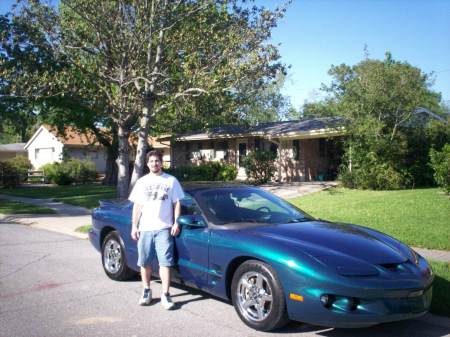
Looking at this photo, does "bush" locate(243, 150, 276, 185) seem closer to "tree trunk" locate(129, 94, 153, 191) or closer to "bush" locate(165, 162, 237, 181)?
"bush" locate(165, 162, 237, 181)

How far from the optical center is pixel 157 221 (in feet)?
17.6

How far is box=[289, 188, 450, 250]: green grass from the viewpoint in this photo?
29.1 ft

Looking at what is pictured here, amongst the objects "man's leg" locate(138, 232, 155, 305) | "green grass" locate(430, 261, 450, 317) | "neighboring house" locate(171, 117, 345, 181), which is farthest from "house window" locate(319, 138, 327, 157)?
"man's leg" locate(138, 232, 155, 305)

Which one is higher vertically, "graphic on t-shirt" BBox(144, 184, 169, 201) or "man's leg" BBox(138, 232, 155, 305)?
"graphic on t-shirt" BBox(144, 184, 169, 201)

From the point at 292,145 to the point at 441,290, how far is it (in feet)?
61.9

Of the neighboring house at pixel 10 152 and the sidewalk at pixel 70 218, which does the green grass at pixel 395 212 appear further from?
the neighboring house at pixel 10 152

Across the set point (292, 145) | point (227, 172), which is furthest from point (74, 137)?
point (292, 145)

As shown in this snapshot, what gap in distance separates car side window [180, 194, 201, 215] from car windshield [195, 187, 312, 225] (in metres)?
0.07

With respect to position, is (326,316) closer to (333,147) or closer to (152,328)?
(152,328)

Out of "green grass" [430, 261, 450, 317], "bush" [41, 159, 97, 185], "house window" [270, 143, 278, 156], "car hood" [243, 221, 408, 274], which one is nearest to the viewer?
"car hood" [243, 221, 408, 274]

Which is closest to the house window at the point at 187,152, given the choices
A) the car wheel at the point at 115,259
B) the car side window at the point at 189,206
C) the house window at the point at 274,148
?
the house window at the point at 274,148

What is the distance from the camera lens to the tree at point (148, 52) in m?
15.2

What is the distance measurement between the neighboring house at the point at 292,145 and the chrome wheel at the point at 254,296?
15466 millimetres

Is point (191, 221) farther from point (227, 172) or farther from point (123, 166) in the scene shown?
point (227, 172)
